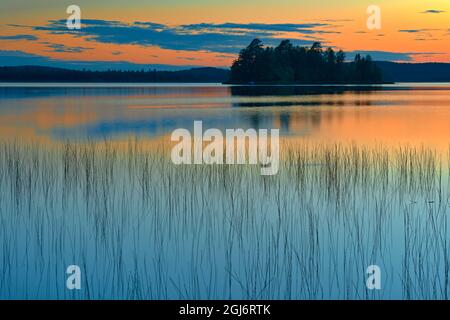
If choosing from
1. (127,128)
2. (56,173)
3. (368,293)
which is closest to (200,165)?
(56,173)

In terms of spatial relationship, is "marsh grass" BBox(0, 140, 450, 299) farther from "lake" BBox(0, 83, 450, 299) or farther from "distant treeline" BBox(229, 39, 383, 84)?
"distant treeline" BBox(229, 39, 383, 84)

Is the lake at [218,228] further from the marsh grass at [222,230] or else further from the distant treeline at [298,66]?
the distant treeline at [298,66]

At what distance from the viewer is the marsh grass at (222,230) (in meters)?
7.00

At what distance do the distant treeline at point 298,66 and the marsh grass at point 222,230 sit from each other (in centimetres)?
8135

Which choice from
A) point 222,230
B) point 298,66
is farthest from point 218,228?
point 298,66

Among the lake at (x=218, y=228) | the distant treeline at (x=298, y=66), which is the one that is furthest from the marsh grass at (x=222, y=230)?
the distant treeline at (x=298, y=66)

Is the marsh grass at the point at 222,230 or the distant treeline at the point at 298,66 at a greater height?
the distant treeline at the point at 298,66

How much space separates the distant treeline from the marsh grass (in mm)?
81348

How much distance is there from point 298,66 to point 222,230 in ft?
296

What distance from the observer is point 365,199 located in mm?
10352

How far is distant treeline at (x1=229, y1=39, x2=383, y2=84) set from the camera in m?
93.4

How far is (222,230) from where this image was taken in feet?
28.8

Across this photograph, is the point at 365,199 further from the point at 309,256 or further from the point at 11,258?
the point at 11,258
